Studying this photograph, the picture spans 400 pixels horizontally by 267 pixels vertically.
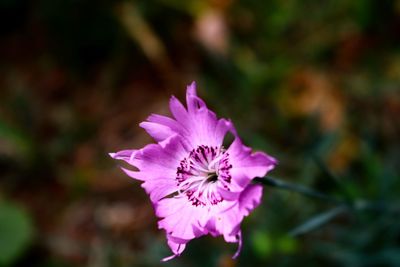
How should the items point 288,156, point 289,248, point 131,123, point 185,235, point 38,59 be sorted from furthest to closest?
point 38,59 < point 131,123 < point 288,156 < point 289,248 < point 185,235

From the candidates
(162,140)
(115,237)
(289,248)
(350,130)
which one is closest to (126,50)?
(115,237)

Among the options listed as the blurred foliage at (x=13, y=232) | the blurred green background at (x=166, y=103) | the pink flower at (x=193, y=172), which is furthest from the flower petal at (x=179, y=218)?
the blurred foliage at (x=13, y=232)

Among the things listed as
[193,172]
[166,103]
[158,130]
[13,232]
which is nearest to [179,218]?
[193,172]

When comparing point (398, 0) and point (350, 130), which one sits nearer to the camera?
point (350, 130)

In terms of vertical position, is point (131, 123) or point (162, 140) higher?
point (131, 123)

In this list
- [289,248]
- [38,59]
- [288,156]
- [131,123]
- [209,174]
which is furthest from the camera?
[38,59]

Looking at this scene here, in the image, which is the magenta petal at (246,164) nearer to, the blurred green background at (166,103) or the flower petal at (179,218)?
the flower petal at (179,218)

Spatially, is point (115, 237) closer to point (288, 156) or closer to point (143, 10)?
point (288, 156)
